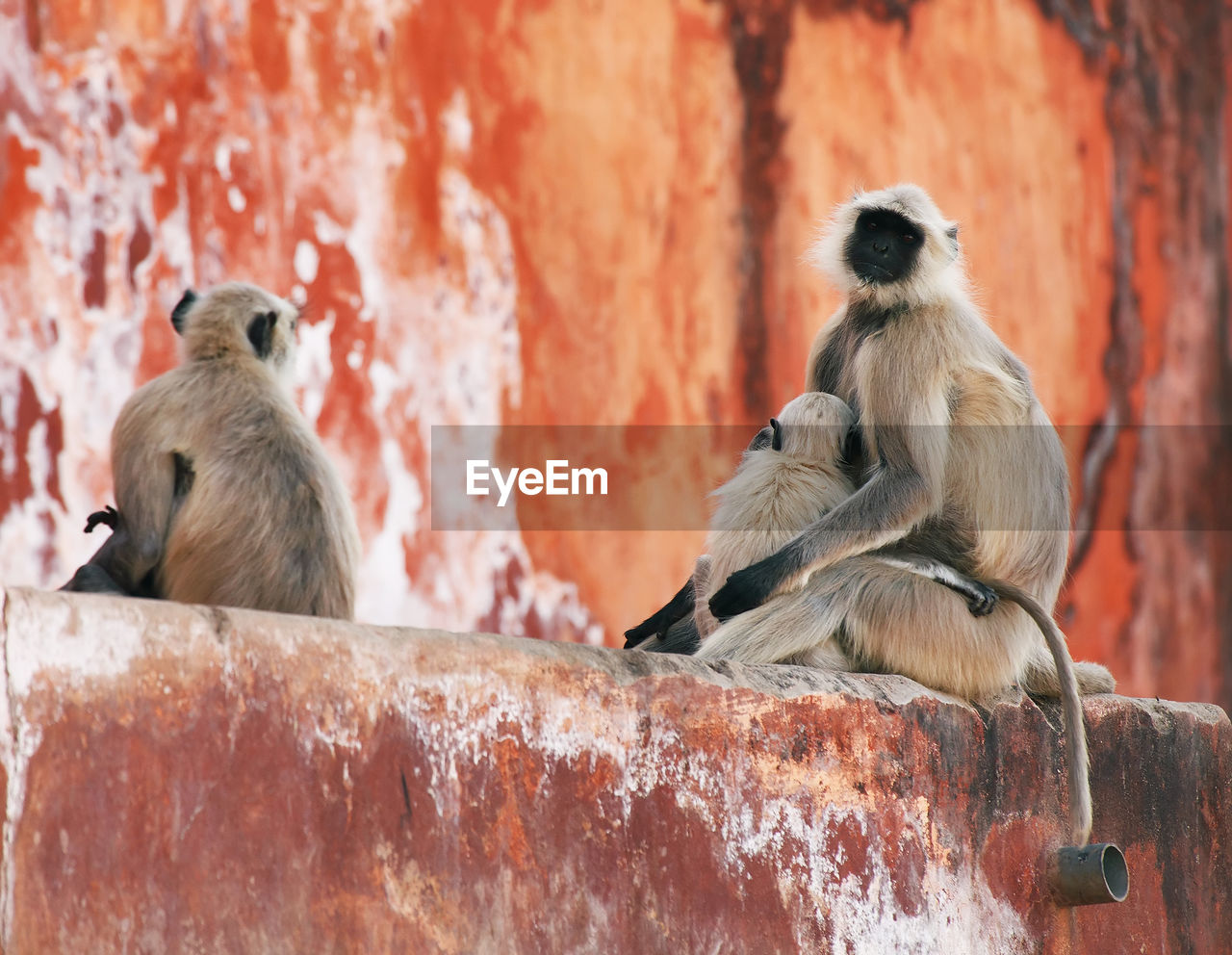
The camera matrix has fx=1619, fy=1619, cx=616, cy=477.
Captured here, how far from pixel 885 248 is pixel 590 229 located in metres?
2.15

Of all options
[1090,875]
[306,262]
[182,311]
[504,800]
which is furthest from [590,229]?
[504,800]

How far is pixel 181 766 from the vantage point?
1.61 meters

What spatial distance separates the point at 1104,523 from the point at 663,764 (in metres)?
4.54

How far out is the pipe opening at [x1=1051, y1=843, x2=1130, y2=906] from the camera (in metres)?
2.37

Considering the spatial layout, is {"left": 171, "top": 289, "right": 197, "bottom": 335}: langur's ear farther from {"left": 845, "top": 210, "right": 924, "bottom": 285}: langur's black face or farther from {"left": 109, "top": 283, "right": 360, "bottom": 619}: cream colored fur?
{"left": 845, "top": 210, "right": 924, "bottom": 285}: langur's black face

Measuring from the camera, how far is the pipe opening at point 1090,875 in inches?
93.4

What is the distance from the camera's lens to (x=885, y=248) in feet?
9.51

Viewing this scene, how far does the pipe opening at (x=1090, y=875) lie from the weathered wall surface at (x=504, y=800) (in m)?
0.03

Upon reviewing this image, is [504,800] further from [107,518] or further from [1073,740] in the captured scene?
[107,518]

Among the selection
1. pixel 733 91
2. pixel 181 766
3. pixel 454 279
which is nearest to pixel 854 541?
pixel 181 766

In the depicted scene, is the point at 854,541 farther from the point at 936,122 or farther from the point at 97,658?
the point at 936,122

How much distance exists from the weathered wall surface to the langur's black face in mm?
810

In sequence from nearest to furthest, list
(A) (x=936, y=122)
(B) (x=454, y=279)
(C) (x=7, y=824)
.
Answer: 1. (C) (x=7, y=824)
2. (B) (x=454, y=279)
3. (A) (x=936, y=122)

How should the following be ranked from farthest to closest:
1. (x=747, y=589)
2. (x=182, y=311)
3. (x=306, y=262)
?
(x=306, y=262)
(x=182, y=311)
(x=747, y=589)
